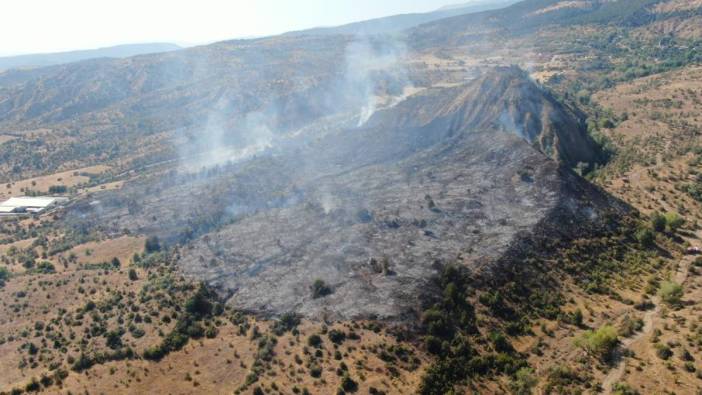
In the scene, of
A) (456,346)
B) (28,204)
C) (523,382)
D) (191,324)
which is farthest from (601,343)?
(28,204)

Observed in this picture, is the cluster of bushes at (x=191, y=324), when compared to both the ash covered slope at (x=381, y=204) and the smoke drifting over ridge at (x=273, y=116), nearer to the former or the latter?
the ash covered slope at (x=381, y=204)

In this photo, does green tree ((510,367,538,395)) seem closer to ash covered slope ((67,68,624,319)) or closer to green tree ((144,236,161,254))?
ash covered slope ((67,68,624,319))

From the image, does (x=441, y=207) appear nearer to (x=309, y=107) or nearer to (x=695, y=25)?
(x=309, y=107)

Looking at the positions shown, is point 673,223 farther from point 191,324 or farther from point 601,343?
point 191,324

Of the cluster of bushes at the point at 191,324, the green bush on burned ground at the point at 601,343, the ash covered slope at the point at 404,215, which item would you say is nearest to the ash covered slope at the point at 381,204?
the ash covered slope at the point at 404,215

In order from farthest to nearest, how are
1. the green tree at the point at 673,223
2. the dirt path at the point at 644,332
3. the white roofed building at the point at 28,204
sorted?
the white roofed building at the point at 28,204 → the green tree at the point at 673,223 → the dirt path at the point at 644,332

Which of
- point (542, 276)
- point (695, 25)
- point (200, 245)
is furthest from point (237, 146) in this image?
point (695, 25)
